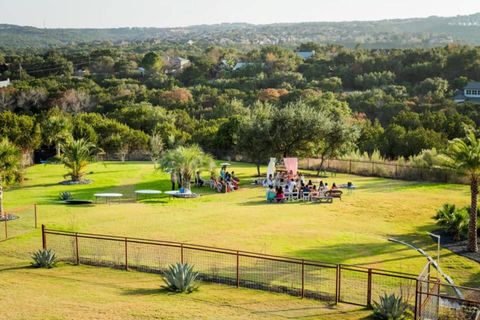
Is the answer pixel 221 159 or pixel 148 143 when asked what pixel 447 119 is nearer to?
pixel 221 159

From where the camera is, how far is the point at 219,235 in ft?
81.9

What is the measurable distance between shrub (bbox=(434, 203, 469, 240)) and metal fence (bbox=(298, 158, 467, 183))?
1238cm

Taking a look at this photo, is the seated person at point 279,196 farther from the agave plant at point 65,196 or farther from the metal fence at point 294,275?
the agave plant at point 65,196

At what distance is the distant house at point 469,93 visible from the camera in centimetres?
8844

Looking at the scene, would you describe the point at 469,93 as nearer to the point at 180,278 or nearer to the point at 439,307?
the point at 439,307

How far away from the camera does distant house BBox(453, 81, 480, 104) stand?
88.4 metres

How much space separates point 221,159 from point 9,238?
94.6ft

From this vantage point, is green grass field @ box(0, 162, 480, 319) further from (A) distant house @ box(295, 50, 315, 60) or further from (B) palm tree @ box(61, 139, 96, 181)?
(A) distant house @ box(295, 50, 315, 60)

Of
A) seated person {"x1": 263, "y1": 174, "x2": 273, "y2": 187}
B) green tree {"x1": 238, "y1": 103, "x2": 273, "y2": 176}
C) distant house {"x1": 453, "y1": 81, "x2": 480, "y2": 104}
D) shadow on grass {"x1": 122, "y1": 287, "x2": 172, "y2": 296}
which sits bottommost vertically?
shadow on grass {"x1": 122, "y1": 287, "x2": 172, "y2": 296}

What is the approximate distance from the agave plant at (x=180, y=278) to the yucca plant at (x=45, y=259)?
17.2 ft

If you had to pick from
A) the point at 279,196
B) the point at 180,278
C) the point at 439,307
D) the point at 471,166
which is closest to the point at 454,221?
the point at 471,166

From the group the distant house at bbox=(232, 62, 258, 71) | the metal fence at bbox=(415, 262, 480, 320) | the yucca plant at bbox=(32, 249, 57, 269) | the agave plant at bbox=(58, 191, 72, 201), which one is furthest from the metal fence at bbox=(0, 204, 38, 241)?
the distant house at bbox=(232, 62, 258, 71)

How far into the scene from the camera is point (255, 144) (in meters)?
40.9

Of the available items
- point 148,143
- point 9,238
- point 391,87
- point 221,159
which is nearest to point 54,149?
point 148,143
